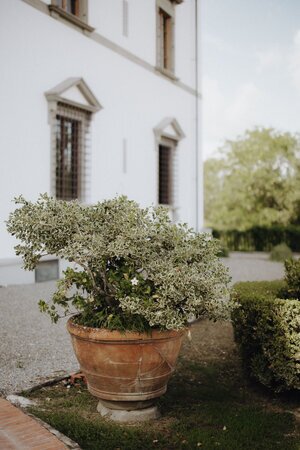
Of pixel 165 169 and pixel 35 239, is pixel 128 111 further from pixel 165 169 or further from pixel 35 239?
pixel 35 239

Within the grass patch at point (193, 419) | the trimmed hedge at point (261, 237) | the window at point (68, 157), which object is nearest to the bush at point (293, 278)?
the grass patch at point (193, 419)

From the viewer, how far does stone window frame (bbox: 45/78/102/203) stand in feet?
32.5

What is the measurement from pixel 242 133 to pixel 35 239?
22297mm

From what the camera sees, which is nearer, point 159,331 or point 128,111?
point 159,331

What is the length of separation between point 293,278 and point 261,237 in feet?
57.9

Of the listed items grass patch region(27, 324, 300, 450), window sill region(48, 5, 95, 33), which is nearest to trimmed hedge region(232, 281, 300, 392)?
grass patch region(27, 324, 300, 450)

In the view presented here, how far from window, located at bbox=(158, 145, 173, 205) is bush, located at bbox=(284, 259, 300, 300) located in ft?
32.2

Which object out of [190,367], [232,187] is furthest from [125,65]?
[232,187]

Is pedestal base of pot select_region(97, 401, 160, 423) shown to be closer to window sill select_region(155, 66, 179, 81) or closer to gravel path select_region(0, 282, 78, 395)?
gravel path select_region(0, 282, 78, 395)

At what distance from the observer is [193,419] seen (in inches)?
145

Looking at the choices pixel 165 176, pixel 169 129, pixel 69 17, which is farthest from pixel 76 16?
pixel 165 176

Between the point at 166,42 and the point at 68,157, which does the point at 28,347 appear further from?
the point at 166,42

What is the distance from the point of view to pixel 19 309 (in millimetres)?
7203

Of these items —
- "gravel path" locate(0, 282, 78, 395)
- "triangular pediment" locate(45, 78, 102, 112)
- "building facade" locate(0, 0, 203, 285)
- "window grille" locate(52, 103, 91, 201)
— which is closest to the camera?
"gravel path" locate(0, 282, 78, 395)
